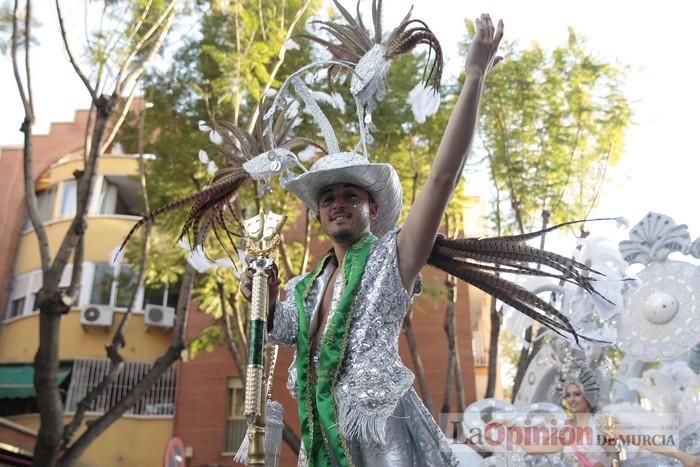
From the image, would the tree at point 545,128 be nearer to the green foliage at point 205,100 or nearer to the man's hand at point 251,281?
the green foliage at point 205,100

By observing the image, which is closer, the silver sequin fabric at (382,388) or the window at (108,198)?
the silver sequin fabric at (382,388)

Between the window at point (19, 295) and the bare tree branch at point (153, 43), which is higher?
the bare tree branch at point (153, 43)

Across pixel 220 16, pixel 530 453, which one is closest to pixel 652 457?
pixel 530 453

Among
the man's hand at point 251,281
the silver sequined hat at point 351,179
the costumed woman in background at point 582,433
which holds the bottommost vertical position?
the costumed woman in background at point 582,433

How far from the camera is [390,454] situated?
2318 millimetres

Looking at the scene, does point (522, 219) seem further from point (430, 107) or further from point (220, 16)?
point (430, 107)

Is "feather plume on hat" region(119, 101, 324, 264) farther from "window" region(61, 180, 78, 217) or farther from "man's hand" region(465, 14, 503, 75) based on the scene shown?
"window" region(61, 180, 78, 217)

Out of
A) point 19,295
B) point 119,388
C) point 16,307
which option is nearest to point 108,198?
point 19,295

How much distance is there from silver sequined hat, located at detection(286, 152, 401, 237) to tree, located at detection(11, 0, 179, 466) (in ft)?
15.6

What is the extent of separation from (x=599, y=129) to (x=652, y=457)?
629 cm

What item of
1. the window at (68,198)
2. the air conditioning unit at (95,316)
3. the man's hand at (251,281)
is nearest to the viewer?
the man's hand at (251,281)

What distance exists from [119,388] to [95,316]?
1.71 meters

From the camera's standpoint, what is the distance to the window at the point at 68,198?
18500 millimetres

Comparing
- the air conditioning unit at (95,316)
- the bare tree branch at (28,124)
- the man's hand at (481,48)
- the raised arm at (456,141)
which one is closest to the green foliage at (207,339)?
the bare tree branch at (28,124)
